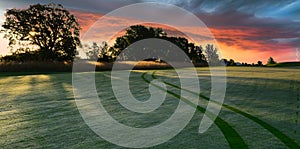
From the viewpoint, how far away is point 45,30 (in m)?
38.6

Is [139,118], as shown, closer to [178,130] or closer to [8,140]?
[178,130]

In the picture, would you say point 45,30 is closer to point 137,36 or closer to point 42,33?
point 42,33

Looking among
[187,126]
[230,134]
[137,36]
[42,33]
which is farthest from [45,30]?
[230,134]

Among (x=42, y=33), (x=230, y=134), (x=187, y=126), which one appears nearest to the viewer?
(x=230, y=134)

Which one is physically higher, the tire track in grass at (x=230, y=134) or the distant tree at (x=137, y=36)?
the distant tree at (x=137, y=36)

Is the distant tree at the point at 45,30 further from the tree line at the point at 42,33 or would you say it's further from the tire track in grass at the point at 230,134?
the tire track in grass at the point at 230,134

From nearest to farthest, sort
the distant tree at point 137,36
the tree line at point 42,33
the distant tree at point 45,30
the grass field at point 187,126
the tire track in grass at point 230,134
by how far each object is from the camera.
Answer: the tire track in grass at point 230,134
the grass field at point 187,126
the tree line at point 42,33
the distant tree at point 45,30
the distant tree at point 137,36

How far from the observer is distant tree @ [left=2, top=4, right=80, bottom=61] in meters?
37.1

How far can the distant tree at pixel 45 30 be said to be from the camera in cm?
3712

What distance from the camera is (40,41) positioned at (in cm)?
3875

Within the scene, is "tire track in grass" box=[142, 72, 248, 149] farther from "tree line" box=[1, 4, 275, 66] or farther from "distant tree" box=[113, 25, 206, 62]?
"distant tree" box=[113, 25, 206, 62]

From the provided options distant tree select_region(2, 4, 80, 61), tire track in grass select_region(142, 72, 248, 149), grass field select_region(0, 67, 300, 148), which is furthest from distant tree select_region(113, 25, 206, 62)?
tire track in grass select_region(142, 72, 248, 149)

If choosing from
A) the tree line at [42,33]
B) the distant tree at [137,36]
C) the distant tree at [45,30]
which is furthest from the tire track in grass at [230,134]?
the distant tree at [137,36]

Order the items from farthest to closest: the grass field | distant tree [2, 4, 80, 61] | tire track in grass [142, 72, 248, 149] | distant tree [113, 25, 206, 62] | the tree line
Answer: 1. distant tree [113, 25, 206, 62]
2. distant tree [2, 4, 80, 61]
3. the tree line
4. the grass field
5. tire track in grass [142, 72, 248, 149]
